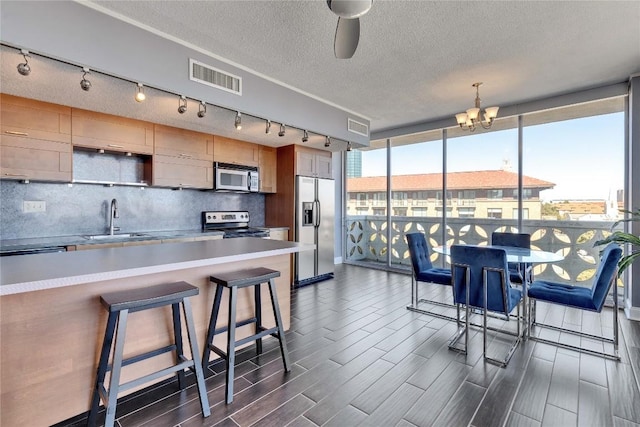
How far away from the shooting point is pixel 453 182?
199 inches

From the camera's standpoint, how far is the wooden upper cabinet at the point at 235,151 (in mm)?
4403

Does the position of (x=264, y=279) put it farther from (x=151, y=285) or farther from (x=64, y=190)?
(x=64, y=190)

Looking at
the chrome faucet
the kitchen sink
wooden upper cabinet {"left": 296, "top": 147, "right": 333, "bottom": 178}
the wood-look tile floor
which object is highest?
wooden upper cabinet {"left": 296, "top": 147, "right": 333, "bottom": 178}

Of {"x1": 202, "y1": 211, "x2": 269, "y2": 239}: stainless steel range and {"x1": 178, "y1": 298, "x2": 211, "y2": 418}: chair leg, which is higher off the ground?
{"x1": 202, "y1": 211, "x2": 269, "y2": 239}: stainless steel range

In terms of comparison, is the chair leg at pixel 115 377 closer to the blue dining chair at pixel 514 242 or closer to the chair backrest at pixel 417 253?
the chair backrest at pixel 417 253

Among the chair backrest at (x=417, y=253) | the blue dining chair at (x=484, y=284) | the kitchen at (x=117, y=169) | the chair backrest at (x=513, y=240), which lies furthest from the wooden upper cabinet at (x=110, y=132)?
the chair backrest at (x=513, y=240)

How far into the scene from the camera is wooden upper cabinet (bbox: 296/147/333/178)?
4.96 m

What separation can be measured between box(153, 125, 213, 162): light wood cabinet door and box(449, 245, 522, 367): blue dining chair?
346cm

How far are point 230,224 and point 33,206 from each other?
2.30 meters

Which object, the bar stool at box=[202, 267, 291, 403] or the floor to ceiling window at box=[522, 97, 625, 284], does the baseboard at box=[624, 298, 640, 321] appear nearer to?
the floor to ceiling window at box=[522, 97, 625, 284]

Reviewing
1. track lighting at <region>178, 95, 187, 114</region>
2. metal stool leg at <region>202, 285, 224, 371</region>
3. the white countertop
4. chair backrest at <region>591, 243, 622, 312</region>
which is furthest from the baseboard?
track lighting at <region>178, 95, 187, 114</region>

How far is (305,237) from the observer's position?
4992mm

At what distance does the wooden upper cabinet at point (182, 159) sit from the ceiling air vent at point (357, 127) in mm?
2100

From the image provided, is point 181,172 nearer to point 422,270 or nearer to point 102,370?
point 102,370
